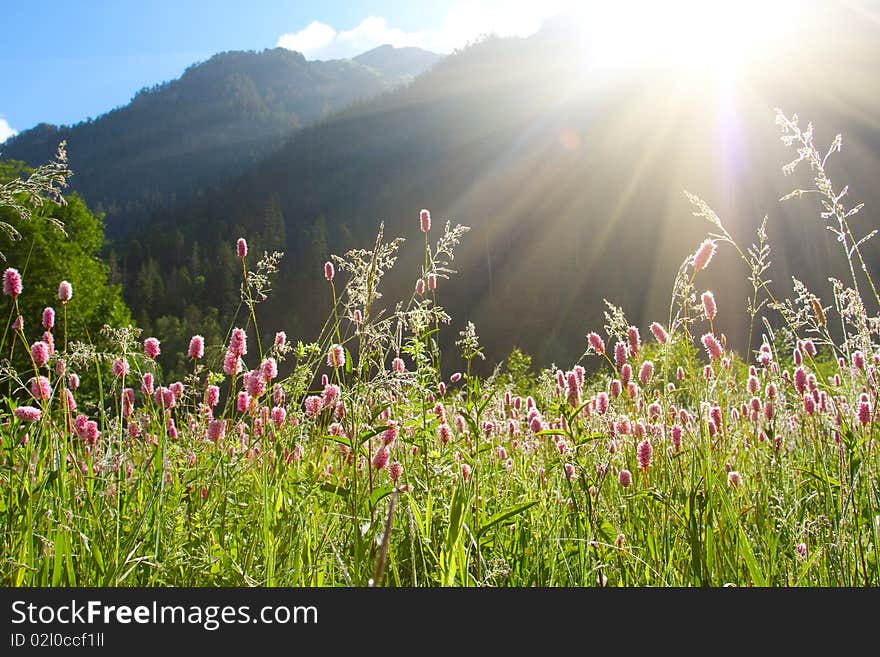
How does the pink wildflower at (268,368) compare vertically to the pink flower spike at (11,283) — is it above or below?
below

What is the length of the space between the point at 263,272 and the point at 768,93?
17294 cm

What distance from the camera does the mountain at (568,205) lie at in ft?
340

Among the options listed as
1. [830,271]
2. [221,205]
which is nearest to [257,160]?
[221,205]

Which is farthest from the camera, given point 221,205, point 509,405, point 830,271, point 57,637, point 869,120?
point 221,205

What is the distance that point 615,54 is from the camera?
7662 inches

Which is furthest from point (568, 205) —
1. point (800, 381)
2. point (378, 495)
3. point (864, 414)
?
point (378, 495)

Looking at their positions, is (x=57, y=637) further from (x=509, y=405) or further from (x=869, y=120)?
(x=869, y=120)

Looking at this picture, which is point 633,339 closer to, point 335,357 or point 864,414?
point 864,414

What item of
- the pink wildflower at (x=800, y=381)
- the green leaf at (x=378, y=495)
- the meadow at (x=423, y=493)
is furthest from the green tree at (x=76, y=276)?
the pink wildflower at (x=800, y=381)

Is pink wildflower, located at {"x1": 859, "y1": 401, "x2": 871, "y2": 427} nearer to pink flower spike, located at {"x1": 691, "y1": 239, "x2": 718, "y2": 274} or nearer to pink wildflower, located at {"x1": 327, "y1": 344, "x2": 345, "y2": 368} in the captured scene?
pink flower spike, located at {"x1": 691, "y1": 239, "x2": 718, "y2": 274}

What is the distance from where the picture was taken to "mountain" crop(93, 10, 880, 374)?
103750mm

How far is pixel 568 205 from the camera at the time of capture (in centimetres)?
14400

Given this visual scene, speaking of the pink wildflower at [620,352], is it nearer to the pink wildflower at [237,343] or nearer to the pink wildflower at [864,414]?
the pink wildflower at [864,414]

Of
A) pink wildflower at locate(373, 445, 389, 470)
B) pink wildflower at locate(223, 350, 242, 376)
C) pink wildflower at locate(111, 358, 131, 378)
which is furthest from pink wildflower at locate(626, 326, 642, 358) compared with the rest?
pink wildflower at locate(111, 358, 131, 378)
